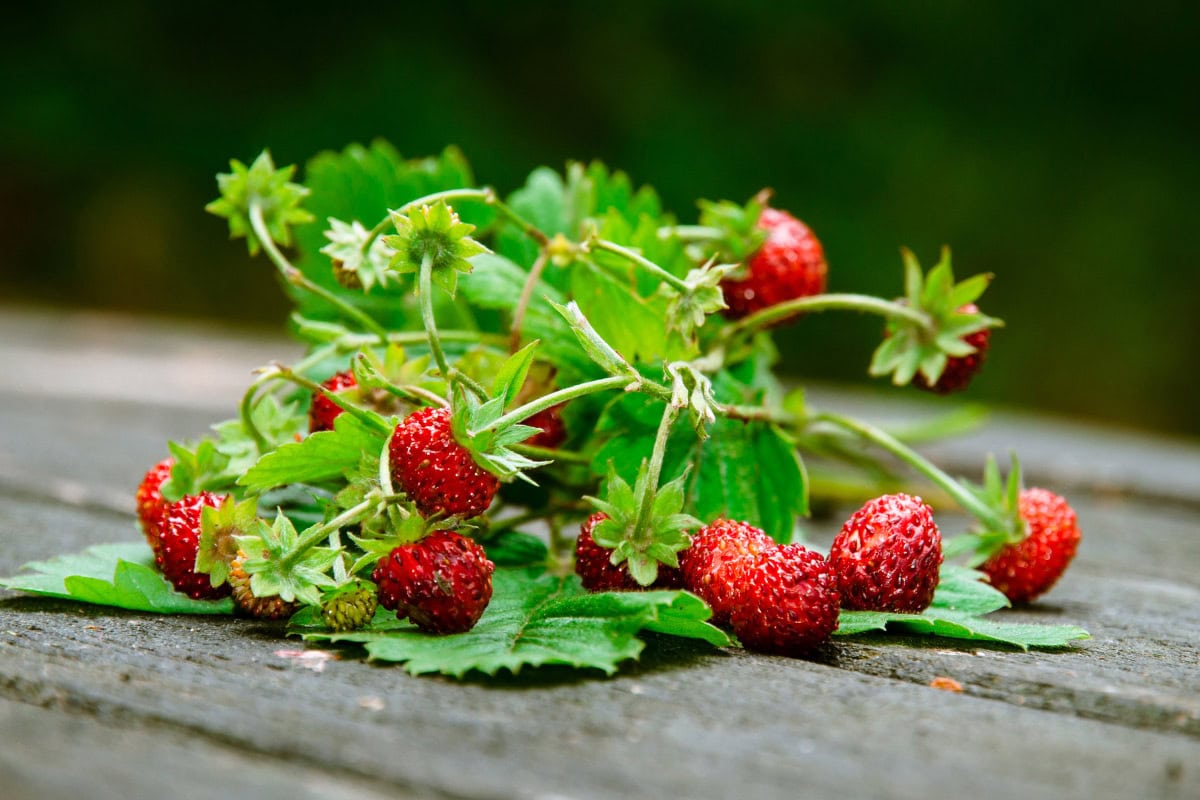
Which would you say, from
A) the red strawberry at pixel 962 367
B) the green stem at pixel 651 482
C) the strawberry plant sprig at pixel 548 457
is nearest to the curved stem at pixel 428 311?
the strawberry plant sprig at pixel 548 457

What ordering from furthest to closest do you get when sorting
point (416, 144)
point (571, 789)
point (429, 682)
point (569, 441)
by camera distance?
point (416, 144), point (569, 441), point (429, 682), point (571, 789)

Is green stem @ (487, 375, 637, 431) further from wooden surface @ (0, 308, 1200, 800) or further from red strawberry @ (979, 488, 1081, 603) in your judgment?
red strawberry @ (979, 488, 1081, 603)

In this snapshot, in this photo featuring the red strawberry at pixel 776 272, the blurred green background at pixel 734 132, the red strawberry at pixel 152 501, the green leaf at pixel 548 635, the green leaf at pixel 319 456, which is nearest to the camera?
the green leaf at pixel 548 635

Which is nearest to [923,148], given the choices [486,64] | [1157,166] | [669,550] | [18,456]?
[1157,166]

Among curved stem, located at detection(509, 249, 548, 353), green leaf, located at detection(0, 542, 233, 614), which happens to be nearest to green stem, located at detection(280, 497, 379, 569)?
green leaf, located at detection(0, 542, 233, 614)

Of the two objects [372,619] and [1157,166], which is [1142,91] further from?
[372,619]

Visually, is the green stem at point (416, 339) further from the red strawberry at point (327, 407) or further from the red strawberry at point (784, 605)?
the red strawberry at point (784, 605)
